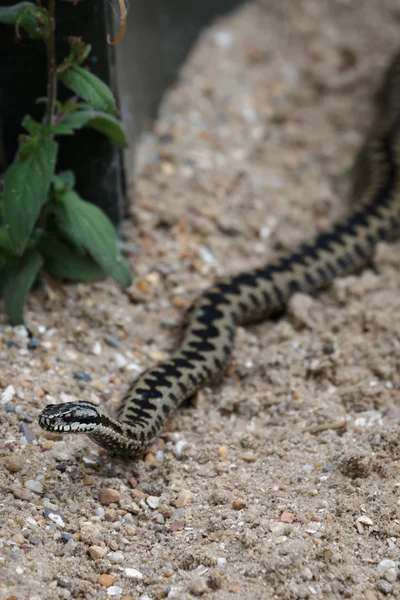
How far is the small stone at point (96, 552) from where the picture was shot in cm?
360

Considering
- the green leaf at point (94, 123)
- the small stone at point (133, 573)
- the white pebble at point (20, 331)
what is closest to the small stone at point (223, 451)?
the small stone at point (133, 573)

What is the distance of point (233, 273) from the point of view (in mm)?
6180

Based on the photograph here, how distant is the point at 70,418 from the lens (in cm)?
387

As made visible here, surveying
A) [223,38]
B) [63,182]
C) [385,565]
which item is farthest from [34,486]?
[223,38]

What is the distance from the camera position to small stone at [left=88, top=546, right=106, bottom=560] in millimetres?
3600

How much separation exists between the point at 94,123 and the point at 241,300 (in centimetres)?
175

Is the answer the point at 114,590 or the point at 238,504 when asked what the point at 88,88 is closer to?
the point at 238,504

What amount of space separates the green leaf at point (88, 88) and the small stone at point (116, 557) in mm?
2355

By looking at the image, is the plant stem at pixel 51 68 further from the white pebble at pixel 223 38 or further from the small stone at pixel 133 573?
the white pebble at pixel 223 38

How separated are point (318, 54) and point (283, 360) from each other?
4.94 meters

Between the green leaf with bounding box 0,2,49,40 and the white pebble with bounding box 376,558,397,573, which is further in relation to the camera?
the green leaf with bounding box 0,2,49,40

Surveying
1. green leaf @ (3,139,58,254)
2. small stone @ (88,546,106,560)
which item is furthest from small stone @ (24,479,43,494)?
green leaf @ (3,139,58,254)

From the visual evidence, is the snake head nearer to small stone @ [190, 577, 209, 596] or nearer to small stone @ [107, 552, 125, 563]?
small stone @ [107, 552, 125, 563]

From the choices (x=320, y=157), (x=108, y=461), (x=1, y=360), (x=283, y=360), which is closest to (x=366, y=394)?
(x=283, y=360)
